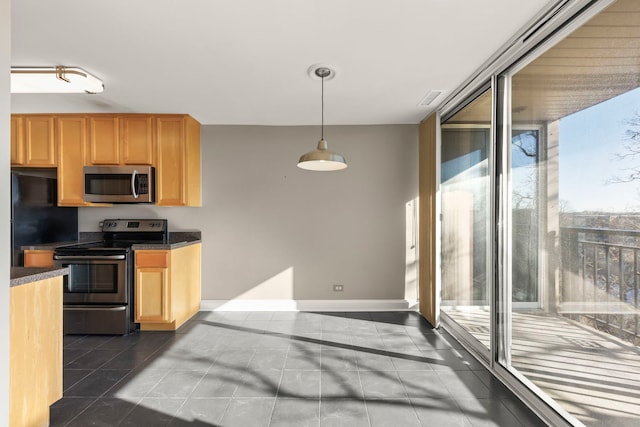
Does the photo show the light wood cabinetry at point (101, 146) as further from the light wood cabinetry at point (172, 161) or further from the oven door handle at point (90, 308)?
the oven door handle at point (90, 308)

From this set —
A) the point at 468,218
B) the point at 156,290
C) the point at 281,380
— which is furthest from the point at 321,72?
the point at 156,290

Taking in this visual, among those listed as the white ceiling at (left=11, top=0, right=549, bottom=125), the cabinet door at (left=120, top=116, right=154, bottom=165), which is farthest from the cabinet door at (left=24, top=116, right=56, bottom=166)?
the cabinet door at (left=120, top=116, right=154, bottom=165)

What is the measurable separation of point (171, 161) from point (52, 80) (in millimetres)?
1396

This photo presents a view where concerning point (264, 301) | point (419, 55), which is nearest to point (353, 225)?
point (264, 301)

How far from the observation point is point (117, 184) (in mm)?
3947

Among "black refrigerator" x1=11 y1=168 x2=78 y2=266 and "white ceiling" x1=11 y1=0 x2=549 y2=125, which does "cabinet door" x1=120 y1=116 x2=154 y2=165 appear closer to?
"white ceiling" x1=11 y1=0 x2=549 y2=125

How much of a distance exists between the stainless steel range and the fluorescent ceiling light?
158 centimetres

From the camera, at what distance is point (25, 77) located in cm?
271

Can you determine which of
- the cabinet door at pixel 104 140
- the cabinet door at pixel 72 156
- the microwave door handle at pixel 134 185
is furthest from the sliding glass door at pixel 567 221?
the cabinet door at pixel 72 156

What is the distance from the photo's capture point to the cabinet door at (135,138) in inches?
158

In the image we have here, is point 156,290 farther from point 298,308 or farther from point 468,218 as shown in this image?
point 468,218

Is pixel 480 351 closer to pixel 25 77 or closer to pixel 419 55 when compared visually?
pixel 419 55

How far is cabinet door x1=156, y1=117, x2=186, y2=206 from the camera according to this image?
13.2 ft

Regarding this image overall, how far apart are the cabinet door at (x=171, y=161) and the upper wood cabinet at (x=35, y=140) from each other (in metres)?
1.24
